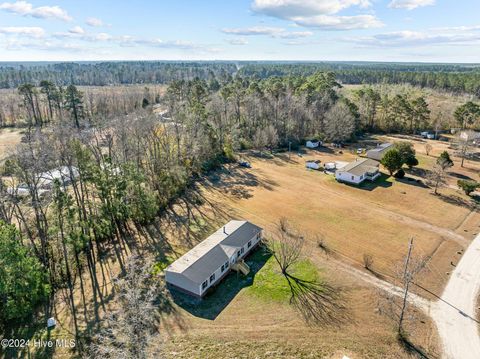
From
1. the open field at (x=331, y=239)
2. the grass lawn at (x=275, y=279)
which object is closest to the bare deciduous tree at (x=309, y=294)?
the grass lawn at (x=275, y=279)

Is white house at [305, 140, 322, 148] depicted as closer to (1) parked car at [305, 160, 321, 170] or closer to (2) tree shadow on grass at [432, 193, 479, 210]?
(1) parked car at [305, 160, 321, 170]

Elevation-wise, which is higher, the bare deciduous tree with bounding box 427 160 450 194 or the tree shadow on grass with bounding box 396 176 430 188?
the bare deciduous tree with bounding box 427 160 450 194

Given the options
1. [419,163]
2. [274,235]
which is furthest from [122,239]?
[419,163]

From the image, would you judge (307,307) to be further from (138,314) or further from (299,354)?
(138,314)

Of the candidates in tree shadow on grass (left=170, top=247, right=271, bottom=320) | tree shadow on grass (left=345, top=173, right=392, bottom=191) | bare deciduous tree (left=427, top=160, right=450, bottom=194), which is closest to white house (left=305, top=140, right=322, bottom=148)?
tree shadow on grass (left=345, top=173, right=392, bottom=191)

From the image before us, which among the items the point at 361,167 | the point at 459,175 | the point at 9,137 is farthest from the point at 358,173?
the point at 9,137

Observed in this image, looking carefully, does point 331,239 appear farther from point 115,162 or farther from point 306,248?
point 115,162

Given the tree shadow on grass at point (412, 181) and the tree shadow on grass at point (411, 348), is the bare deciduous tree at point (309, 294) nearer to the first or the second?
the tree shadow on grass at point (411, 348)

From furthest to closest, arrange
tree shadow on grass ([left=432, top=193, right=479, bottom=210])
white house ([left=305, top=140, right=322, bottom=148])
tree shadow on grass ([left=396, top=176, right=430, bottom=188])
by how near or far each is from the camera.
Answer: white house ([left=305, top=140, right=322, bottom=148])
tree shadow on grass ([left=396, top=176, right=430, bottom=188])
tree shadow on grass ([left=432, top=193, right=479, bottom=210])
